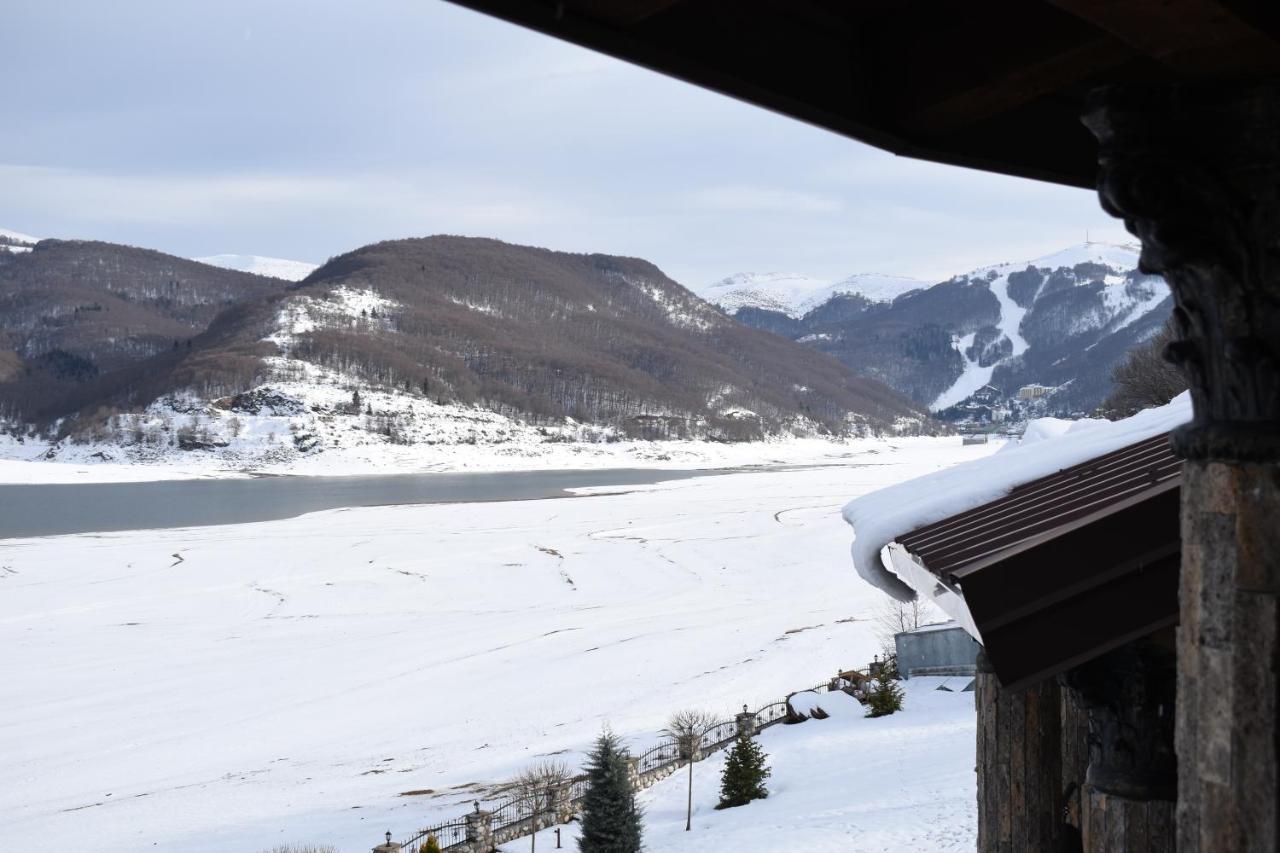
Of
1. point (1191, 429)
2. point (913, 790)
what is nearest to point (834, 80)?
point (1191, 429)

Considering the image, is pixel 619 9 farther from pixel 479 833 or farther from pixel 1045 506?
pixel 479 833

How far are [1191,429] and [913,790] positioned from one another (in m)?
16.9

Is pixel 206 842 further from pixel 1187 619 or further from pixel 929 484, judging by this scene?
pixel 1187 619

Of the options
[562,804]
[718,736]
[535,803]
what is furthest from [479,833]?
[718,736]

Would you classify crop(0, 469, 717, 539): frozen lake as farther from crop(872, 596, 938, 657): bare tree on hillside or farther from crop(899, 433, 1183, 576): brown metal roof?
crop(899, 433, 1183, 576): brown metal roof

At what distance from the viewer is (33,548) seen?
174 ft

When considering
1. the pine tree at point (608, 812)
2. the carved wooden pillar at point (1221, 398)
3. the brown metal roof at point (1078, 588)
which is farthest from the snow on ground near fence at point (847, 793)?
the carved wooden pillar at point (1221, 398)

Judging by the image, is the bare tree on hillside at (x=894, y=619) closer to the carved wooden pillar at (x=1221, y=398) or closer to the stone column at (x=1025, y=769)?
the stone column at (x=1025, y=769)

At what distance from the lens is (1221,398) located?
1.98 metres

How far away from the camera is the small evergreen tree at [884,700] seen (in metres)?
24.5

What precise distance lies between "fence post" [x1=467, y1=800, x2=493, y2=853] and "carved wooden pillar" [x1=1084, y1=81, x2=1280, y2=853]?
57.1 feet

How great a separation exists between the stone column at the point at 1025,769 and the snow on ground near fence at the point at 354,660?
15.3 m

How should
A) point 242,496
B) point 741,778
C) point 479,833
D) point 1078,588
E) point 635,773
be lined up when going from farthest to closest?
1. point 242,496
2. point 635,773
3. point 741,778
4. point 479,833
5. point 1078,588

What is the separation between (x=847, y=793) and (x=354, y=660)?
1813 centimetres
